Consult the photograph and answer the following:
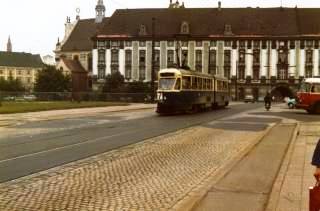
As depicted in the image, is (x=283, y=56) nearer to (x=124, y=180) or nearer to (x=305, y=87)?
(x=305, y=87)

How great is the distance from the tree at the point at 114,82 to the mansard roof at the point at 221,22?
10721mm

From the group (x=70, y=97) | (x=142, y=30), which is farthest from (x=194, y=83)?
(x=142, y=30)

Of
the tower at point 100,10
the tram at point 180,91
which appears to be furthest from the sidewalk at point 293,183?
the tower at point 100,10

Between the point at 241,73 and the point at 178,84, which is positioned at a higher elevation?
the point at 241,73

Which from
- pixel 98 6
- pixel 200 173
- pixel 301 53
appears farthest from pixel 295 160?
pixel 98 6

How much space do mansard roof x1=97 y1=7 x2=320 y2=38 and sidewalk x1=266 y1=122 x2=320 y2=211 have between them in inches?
4371

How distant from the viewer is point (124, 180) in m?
12.9

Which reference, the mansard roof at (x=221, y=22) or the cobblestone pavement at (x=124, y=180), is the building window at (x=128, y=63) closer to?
the mansard roof at (x=221, y=22)

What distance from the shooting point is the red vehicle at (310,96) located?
48562mm

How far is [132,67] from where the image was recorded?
5266 inches

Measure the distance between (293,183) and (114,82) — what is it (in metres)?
111

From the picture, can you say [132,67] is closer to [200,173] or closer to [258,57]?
[258,57]

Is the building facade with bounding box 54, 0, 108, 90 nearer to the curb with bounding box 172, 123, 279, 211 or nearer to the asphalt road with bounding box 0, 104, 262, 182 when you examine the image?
the asphalt road with bounding box 0, 104, 262, 182

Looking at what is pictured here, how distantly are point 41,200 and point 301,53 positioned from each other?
12082 centimetres
